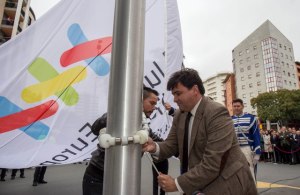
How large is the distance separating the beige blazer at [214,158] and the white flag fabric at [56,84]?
0.92 metres

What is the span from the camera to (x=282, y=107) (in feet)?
150

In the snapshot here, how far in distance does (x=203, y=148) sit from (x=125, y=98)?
0.86m

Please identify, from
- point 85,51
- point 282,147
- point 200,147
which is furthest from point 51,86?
point 282,147

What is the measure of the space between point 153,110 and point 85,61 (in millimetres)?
878

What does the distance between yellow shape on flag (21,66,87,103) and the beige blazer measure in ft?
3.69

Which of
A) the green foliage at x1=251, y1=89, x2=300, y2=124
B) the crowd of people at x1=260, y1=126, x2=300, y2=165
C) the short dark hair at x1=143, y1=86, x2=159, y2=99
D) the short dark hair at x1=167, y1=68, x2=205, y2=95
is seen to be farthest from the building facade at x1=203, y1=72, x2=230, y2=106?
the short dark hair at x1=167, y1=68, x2=205, y2=95

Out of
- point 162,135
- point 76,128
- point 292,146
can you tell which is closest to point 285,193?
point 162,135

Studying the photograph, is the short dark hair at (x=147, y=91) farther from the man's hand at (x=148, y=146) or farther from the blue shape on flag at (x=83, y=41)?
the man's hand at (x=148, y=146)

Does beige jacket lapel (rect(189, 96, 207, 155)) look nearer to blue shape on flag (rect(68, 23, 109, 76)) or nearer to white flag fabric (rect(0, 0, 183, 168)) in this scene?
white flag fabric (rect(0, 0, 183, 168))

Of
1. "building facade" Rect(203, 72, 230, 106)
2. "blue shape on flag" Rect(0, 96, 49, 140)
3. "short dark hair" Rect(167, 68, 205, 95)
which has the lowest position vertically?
"blue shape on flag" Rect(0, 96, 49, 140)

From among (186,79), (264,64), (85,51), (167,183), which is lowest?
(167,183)

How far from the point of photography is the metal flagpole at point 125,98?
0.91 metres

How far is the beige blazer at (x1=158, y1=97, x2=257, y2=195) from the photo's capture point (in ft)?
4.80

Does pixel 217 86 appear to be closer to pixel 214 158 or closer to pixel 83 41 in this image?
pixel 83 41
